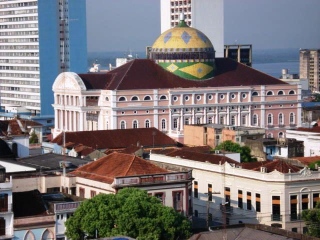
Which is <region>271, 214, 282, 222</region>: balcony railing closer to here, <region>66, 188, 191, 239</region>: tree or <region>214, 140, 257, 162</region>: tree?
<region>66, 188, 191, 239</region>: tree

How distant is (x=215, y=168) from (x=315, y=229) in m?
13.3

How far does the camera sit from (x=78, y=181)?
56250 millimetres

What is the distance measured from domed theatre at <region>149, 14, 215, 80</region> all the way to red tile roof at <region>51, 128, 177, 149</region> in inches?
→ 898

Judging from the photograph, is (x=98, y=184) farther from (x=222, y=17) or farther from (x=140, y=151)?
(x=222, y=17)

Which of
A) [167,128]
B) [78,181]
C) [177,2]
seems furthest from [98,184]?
[177,2]

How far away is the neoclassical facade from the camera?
110625 millimetres

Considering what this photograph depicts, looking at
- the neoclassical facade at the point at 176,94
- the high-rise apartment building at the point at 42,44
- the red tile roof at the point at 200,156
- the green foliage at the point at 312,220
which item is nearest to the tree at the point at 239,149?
the red tile roof at the point at 200,156

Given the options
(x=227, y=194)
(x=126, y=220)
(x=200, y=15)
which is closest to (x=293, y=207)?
(x=227, y=194)

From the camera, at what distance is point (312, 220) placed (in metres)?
57.5

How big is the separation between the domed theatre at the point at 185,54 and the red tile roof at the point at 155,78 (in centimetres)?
83

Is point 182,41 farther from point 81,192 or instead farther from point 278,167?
point 81,192

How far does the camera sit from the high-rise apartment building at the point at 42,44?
144 metres

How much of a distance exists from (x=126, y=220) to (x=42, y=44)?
98.3m

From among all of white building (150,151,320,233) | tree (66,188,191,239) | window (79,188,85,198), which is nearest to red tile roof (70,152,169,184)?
window (79,188,85,198)
